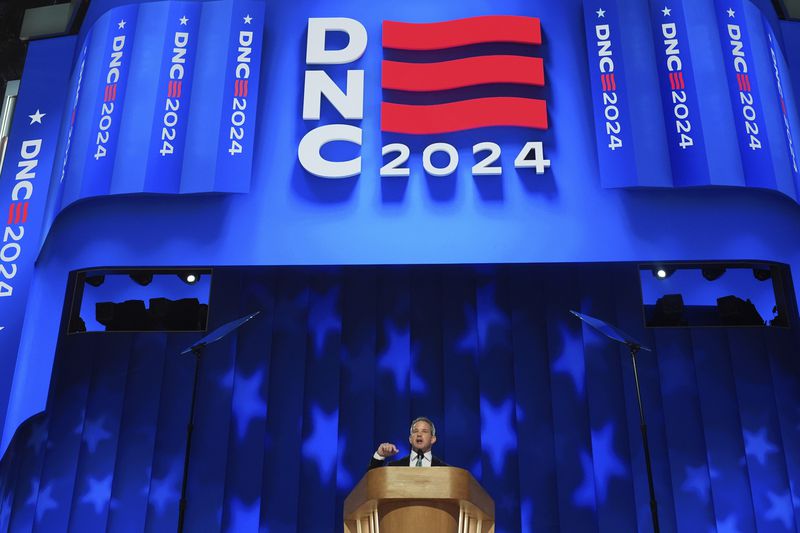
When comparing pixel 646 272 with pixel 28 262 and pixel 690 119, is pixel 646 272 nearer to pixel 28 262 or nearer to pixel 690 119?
pixel 690 119

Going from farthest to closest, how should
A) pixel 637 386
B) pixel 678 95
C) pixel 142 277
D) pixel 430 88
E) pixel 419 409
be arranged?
pixel 142 277
pixel 419 409
pixel 430 88
pixel 678 95
pixel 637 386

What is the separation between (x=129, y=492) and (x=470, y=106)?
3389 mm

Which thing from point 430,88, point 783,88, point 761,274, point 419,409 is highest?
point 783,88

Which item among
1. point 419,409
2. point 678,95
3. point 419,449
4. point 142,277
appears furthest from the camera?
point 142,277

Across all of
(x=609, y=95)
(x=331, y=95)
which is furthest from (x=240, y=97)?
(x=609, y=95)

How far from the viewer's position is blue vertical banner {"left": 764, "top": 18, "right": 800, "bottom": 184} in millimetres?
4436

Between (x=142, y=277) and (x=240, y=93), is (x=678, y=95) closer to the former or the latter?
(x=240, y=93)

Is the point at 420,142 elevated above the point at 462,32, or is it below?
below

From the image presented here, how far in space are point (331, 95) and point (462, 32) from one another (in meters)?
0.99

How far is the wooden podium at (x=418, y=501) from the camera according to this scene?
8.16 ft

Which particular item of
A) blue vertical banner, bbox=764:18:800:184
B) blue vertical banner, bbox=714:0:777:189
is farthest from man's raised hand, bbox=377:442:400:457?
blue vertical banner, bbox=764:18:800:184

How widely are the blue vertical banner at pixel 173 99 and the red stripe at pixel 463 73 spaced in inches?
51.1

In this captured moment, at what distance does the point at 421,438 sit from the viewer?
4.02 meters

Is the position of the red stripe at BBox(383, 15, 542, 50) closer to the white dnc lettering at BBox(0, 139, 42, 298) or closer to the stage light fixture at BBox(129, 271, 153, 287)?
the stage light fixture at BBox(129, 271, 153, 287)
